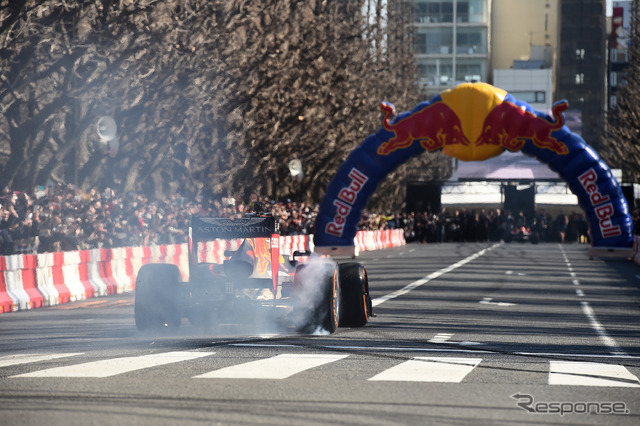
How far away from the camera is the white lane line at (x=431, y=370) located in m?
11.3

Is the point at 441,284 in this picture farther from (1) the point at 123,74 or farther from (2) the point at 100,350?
(2) the point at 100,350

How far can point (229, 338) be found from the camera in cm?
1521

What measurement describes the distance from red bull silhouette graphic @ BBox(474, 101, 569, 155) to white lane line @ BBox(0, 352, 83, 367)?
23.7 m

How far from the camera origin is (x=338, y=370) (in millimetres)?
11867

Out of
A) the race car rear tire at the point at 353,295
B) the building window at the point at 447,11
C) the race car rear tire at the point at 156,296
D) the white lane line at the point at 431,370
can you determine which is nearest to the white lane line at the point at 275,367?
the white lane line at the point at 431,370

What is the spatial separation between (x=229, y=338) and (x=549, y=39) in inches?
6243

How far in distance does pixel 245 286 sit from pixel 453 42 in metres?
141

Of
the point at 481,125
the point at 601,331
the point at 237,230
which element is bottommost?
the point at 601,331

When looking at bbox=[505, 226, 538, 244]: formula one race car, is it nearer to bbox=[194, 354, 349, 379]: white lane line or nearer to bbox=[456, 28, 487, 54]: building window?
bbox=[194, 354, 349, 379]: white lane line

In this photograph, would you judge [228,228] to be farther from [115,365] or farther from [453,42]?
[453,42]

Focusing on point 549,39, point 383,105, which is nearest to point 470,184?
point 383,105

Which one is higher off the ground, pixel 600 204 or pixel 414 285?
pixel 600 204

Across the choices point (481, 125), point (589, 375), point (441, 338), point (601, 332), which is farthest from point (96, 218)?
point (589, 375)

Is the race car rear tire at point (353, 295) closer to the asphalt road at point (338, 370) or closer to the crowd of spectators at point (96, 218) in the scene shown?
the asphalt road at point (338, 370)
